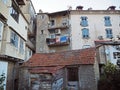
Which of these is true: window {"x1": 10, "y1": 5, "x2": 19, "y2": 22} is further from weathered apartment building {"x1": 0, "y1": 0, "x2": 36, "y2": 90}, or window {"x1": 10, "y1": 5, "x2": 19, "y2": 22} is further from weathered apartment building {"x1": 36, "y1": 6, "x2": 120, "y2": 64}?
weathered apartment building {"x1": 36, "y1": 6, "x2": 120, "y2": 64}

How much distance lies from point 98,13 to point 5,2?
74.5 feet

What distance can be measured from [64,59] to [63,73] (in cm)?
197

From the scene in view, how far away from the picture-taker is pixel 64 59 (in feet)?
63.5

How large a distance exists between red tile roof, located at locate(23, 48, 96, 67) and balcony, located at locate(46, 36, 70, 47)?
1015cm

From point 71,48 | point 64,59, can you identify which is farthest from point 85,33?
point 64,59

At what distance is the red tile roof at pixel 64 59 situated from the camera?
58.8ft

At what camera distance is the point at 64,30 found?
33.0 metres

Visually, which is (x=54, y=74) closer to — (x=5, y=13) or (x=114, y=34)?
(x=5, y=13)

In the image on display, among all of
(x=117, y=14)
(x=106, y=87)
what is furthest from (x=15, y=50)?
(x=117, y=14)

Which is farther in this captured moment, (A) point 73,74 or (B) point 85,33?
(B) point 85,33

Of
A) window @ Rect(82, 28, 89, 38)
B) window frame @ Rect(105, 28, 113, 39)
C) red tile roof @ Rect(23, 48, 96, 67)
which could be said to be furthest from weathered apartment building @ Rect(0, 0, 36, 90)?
window frame @ Rect(105, 28, 113, 39)

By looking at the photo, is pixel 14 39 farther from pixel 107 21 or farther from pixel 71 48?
pixel 107 21

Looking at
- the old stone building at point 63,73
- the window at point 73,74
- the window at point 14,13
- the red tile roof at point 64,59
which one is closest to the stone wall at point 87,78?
the old stone building at point 63,73

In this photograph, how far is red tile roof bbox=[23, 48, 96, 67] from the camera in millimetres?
17930
